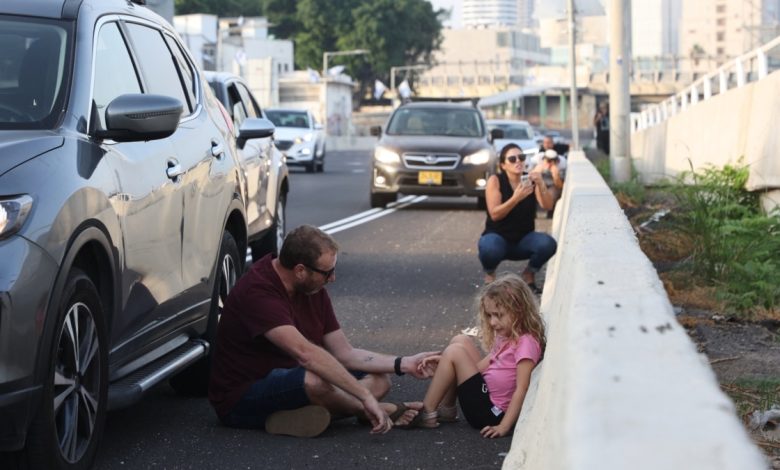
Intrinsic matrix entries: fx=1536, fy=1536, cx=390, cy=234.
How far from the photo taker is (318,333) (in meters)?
6.90

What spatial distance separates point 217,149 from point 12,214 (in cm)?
287

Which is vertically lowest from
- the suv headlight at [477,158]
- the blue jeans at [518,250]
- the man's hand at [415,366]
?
the man's hand at [415,366]

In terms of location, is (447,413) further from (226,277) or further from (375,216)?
(375,216)

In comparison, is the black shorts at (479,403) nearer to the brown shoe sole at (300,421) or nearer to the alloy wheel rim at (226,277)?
the brown shoe sole at (300,421)

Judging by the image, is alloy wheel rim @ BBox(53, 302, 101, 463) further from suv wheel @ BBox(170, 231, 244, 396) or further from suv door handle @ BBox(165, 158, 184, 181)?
suv wheel @ BBox(170, 231, 244, 396)

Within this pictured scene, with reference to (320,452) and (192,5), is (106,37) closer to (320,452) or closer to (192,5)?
(320,452)

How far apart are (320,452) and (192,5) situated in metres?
115

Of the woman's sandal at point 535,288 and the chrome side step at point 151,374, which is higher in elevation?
the chrome side step at point 151,374

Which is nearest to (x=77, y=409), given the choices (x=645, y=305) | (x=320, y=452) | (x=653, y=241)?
(x=320, y=452)

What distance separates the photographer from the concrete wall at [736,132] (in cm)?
1288

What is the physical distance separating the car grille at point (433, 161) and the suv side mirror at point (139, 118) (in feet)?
57.1

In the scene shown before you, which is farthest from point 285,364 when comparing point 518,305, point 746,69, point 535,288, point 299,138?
point 299,138

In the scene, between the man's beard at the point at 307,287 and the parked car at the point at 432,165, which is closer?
the man's beard at the point at 307,287

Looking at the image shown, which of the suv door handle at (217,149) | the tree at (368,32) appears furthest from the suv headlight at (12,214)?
the tree at (368,32)
